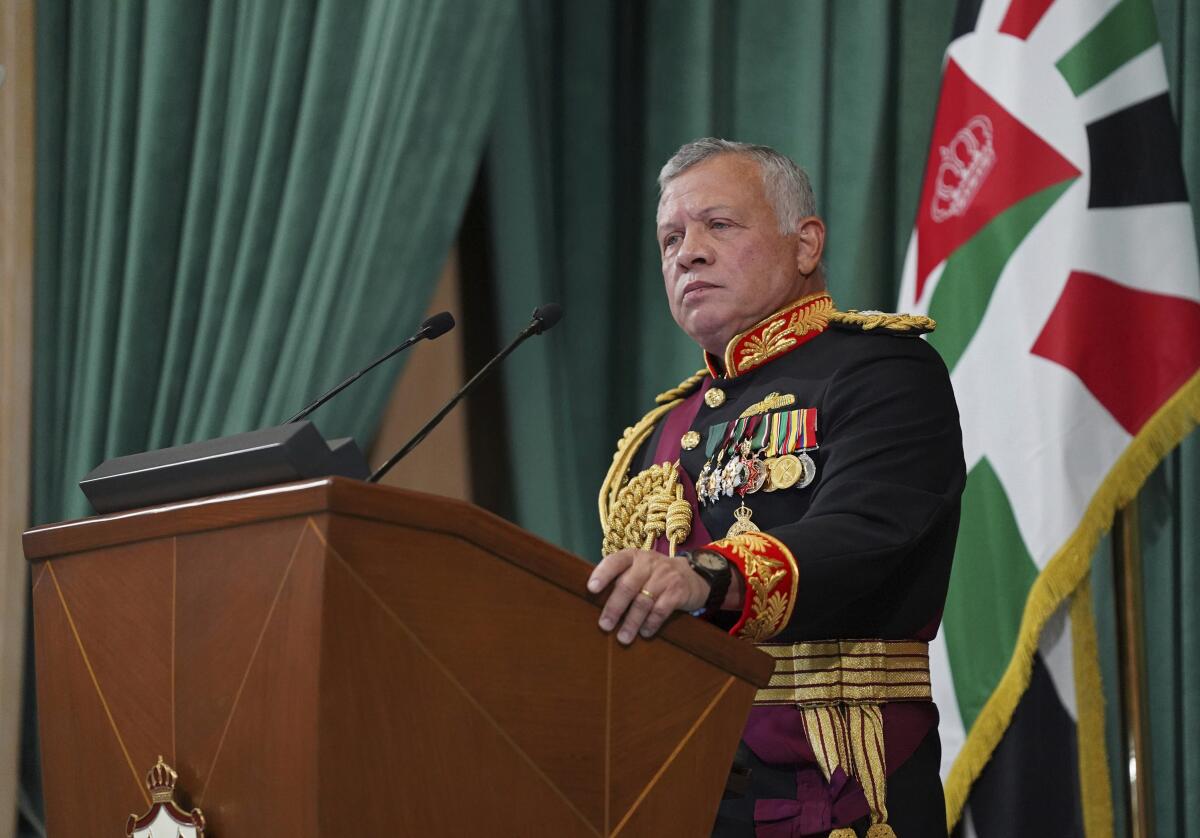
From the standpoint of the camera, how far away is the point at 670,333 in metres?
3.55

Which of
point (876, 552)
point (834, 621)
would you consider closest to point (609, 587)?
point (876, 552)

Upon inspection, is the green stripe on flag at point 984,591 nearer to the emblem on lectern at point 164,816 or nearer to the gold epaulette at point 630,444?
the gold epaulette at point 630,444

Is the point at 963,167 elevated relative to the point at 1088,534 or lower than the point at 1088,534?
elevated

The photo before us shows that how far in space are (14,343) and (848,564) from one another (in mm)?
2405

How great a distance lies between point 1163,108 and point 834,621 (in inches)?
59.8

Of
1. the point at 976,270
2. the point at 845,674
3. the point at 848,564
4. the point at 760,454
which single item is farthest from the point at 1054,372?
the point at 848,564

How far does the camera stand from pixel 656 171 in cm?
369

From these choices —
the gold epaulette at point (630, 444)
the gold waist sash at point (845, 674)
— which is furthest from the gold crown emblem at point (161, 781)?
the gold epaulette at point (630, 444)

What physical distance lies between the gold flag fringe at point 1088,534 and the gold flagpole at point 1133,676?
0.09 m

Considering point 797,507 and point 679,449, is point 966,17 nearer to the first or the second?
point 679,449

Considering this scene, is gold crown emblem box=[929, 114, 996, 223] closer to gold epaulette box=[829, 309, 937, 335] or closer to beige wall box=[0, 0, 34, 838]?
gold epaulette box=[829, 309, 937, 335]

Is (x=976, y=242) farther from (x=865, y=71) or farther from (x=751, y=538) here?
Answer: (x=751, y=538)

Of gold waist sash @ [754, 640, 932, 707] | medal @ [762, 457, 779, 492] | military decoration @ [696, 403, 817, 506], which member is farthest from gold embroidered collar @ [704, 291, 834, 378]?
gold waist sash @ [754, 640, 932, 707]

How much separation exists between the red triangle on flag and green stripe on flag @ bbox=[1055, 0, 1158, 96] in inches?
5.4
